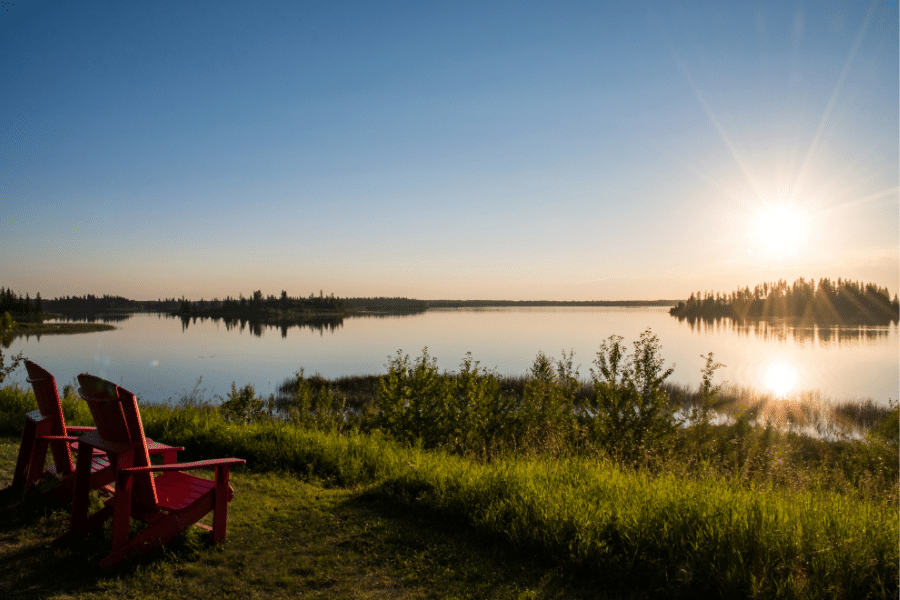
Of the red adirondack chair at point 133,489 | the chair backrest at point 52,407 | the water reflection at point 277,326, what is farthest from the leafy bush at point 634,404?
the water reflection at point 277,326

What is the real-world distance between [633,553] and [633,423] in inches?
247

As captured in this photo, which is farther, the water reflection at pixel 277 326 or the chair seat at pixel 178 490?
the water reflection at pixel 277 326

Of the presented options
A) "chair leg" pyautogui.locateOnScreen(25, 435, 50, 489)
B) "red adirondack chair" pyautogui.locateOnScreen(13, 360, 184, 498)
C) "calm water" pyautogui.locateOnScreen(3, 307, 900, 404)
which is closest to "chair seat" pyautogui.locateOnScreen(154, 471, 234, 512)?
"red adirondack chair" pyautogui.locateOnScreen(13, 360, 184, 498)

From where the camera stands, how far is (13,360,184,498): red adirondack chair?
4.94 metres

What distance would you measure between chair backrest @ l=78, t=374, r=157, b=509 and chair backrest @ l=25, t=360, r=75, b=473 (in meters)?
1.31

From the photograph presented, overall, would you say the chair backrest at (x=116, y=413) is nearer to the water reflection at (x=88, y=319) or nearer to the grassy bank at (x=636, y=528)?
the grassy bank at (x=636, y=528)

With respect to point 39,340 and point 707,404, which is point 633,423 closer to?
point 707,404

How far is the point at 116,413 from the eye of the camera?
153 inches

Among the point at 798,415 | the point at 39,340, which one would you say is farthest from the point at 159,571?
the point at 39,340

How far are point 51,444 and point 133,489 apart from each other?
1.58m

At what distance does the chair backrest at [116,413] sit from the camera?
3834 mm

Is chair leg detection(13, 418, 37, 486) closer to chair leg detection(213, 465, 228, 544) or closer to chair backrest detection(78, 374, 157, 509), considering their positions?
chair backrest detection(78, 374, 157, 509)

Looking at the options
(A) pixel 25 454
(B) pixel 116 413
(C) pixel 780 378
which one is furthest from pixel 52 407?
(C) pixel 780 378

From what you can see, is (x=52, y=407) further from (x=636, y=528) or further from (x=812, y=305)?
(x=812, y=305)
